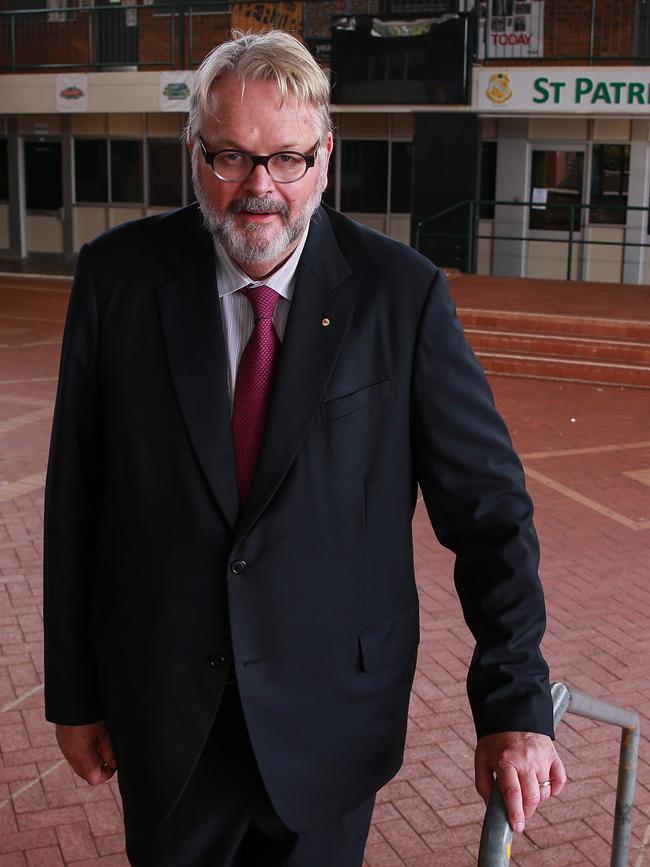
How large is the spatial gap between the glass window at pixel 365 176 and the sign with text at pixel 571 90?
126 inches

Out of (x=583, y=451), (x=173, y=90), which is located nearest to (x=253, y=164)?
(x=583, y=451)

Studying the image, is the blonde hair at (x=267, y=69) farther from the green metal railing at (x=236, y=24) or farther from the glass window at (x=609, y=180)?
the glass window at (x=609, y=180)

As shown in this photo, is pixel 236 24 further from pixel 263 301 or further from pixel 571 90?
pixel 263 301

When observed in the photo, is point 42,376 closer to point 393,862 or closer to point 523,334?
point 523,334

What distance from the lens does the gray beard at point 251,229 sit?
2.12m

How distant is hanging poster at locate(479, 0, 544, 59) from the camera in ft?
63.0

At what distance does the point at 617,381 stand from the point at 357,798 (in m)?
10.6

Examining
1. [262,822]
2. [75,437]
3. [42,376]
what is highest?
[75,437]

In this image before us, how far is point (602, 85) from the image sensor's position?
54.9ft

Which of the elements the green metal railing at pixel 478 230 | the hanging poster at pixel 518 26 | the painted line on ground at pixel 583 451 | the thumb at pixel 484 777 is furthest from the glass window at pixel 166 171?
the thumb at pixel 484 777

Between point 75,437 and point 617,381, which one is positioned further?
point 617,381

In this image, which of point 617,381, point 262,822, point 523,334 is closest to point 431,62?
point 523,334

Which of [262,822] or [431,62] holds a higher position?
[431,62]

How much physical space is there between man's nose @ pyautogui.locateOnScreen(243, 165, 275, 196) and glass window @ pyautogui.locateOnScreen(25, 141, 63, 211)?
22.2 m
